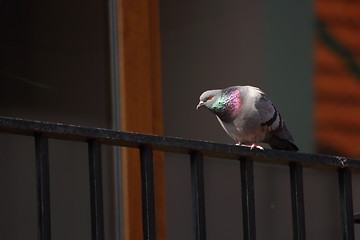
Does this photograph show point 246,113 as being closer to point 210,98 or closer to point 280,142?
point 210,98

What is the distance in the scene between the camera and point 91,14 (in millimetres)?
7023

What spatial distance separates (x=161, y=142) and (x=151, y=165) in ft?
0.31

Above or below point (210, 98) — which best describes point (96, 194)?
below

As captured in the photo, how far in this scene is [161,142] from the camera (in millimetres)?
4352

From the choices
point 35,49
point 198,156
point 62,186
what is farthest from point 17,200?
point 198,156

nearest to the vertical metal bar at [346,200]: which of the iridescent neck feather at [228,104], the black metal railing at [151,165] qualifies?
the black metal railing at [151,165]

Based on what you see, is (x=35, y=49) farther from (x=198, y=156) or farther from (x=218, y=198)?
(x=198, y=156)

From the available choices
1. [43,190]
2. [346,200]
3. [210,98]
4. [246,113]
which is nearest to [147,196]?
[43,190]

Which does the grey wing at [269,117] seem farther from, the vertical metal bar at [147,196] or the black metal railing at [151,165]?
the vertical metal bar at [147,196]

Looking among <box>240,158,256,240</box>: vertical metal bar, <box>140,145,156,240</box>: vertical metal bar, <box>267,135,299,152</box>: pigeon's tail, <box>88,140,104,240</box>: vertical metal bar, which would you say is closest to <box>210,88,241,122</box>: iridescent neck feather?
<box>267,135,299,152</box>: pigeon's tail

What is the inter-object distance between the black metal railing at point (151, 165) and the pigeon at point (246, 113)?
1115mm

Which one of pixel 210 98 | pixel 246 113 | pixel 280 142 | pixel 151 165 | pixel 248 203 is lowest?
pixel 248 203

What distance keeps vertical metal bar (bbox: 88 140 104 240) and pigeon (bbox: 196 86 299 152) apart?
1760 millimetres

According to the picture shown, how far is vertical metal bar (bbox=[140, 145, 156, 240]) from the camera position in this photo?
4.34 metres
